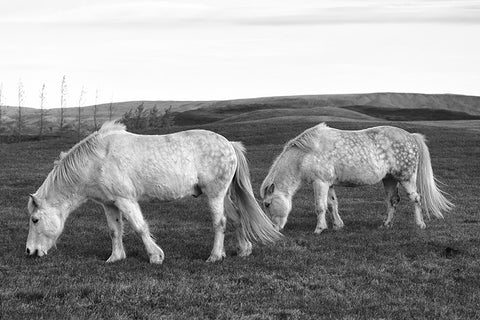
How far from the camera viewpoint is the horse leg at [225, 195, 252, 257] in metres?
12.0

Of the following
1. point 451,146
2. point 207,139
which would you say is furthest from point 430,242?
point 451,146

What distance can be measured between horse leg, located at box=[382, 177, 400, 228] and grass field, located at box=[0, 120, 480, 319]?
0.40m

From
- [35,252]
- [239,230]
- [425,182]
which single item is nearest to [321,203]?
[425,182]

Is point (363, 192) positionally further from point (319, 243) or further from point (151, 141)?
point (151, 141)

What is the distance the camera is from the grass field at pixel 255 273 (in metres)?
8.15

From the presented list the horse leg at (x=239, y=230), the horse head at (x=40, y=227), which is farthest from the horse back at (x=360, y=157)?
the horse head at (x=40, y=227)

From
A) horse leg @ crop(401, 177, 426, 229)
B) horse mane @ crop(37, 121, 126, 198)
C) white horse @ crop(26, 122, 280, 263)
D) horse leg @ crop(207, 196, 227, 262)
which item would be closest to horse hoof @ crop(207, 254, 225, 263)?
white horse @ crop(26, 122, 280, 263)

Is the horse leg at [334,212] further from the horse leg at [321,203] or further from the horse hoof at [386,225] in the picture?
the horse hoof at [386,225]

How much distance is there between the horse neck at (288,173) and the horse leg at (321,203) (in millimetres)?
512

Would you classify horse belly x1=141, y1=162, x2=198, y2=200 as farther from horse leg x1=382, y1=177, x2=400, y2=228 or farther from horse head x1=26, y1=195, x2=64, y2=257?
horse leg x1=382, y1=177, x2=400, y2=228

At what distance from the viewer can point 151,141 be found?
38.5 feet

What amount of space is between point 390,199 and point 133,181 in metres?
8.13

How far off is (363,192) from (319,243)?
11819 mm

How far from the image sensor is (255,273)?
33.6 feet
